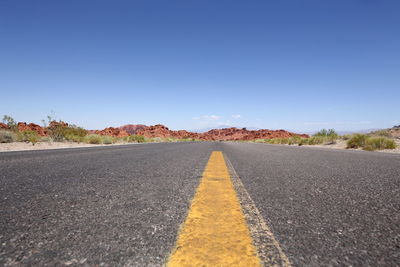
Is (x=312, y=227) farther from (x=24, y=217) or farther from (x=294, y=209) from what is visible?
(x=24, y=217)

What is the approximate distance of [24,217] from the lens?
3.15 feet

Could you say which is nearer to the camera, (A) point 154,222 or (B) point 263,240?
(B) point 263,240

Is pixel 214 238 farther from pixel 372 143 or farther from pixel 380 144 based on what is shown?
pixel 372 143

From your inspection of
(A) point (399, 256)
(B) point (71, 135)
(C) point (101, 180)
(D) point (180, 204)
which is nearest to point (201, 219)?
(D) point (180, 204)

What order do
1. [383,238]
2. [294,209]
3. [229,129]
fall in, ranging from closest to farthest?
[383,238]
[294,209]
[229,129]

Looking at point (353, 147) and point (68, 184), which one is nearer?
point (68, 184)

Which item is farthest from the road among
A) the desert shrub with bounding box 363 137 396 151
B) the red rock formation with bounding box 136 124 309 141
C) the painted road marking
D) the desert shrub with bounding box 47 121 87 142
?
the red rock formation with bounding box 136 124 309 141

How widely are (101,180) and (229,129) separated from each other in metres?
114

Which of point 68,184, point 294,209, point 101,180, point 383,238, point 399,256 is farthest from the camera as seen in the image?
point 101,180

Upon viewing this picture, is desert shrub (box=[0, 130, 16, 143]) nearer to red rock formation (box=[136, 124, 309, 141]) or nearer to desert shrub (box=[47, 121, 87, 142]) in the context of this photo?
desert shrub (box=[47, 121, 87, 142])

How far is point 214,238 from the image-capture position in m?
0.75

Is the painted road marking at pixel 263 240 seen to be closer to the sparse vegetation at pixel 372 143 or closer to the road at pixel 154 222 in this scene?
the road at pixel 154 222

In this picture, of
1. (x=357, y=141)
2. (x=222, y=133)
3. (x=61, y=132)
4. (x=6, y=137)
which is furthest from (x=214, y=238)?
(x=222, y=133)

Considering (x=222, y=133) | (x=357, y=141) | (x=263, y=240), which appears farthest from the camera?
(x=222, y=133)
